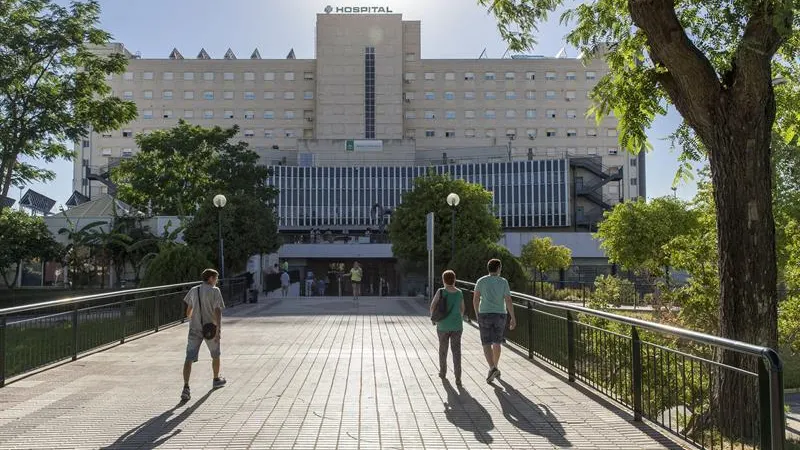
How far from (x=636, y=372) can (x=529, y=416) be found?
114cm

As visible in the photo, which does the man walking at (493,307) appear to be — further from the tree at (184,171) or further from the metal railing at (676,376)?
the tree at (184,171)

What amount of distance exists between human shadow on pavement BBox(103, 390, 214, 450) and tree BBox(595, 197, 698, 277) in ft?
113

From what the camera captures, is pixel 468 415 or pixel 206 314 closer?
pixel 468 415

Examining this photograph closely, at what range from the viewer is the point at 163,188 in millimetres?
48469

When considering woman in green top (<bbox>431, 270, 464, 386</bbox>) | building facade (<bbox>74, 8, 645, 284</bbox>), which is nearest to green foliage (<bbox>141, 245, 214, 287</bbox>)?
woman in green top (<bbox>431, 270, 464, 386</bbox>)

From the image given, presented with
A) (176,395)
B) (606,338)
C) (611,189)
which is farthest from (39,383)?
(611,189)

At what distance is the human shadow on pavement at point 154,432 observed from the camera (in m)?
6.40

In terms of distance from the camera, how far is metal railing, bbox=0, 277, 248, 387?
33.2 ft

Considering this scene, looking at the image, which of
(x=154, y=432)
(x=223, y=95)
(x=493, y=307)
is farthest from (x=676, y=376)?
(x=223, y=95)

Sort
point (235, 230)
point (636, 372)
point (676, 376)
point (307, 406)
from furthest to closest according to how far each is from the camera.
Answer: point (235, 230) < point (307, 406) < point (636, 372) < point (676, 376)

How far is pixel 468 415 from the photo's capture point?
7680 millimetres

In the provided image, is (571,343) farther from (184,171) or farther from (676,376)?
(184,171)

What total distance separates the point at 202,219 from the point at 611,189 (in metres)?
77.6

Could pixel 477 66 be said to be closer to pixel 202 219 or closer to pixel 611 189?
pixel 611 189
